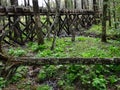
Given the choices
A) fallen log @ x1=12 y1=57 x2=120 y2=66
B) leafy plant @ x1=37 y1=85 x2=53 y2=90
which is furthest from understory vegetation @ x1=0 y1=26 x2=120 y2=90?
fallen log @ x1=12 y1=57 x2=120 y2=66

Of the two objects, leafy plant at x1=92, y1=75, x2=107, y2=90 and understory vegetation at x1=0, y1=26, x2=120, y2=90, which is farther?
understory vegetation at x1=0, y1=26, x2=120, y2=90

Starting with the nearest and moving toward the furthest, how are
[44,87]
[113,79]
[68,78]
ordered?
[44,87]
[113,79]
[68,78]

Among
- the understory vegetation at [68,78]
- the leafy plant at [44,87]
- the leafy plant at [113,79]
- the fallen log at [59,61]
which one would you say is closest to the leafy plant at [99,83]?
the understory vegetation at [68,78]

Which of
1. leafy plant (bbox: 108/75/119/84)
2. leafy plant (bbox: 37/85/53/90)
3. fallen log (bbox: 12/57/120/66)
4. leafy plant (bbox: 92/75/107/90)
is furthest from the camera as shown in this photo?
fallen log (bbox: 12/57/120/66)

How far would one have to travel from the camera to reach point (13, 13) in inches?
487

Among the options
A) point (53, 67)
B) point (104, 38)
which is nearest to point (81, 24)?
point (104, 38)

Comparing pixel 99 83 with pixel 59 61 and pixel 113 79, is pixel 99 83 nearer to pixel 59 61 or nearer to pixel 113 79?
pixel 113 79

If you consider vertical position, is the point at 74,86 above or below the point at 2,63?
below

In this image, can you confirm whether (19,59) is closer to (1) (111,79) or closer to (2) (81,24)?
(1) (111,79)

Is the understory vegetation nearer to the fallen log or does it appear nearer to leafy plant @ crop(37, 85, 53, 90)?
leafy plant @ crop(37, 85, 53, 90)

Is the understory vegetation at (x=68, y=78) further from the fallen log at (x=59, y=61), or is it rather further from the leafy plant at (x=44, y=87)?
the fallen log at (x=59, y=61)

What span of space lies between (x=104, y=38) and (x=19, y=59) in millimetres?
6707

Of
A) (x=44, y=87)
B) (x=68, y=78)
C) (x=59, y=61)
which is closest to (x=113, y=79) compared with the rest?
(x=68, y=78)

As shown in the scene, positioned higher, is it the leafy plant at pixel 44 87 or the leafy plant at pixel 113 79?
the leafy plant at pixel 113 79
